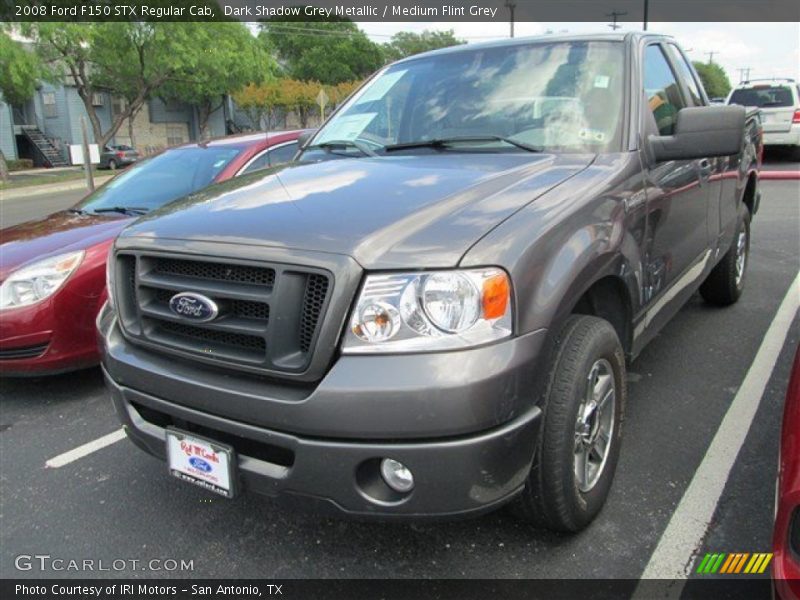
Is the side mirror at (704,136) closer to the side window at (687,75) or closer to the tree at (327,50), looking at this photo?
the side window at (687,75)

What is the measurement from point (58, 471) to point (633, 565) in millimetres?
2648

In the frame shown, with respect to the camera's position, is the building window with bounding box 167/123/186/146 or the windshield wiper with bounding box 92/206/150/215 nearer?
the windshield wiper with bounding box 92/206/150/215

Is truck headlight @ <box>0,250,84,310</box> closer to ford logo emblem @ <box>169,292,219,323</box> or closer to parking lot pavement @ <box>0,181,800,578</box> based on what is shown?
parking lot pavement @ <box>0,181,800,578</box>

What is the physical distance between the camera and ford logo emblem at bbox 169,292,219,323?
2162 millimetres

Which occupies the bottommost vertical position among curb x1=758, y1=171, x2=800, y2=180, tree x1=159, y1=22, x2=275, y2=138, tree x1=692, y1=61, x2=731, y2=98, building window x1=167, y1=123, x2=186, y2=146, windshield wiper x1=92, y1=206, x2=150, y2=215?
curb x1=758, y1=171, x2=800, y2=180

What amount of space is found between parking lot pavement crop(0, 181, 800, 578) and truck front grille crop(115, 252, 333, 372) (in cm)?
79

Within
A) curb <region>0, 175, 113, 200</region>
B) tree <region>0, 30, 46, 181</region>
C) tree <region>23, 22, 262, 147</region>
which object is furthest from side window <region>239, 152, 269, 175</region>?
tree <region>23, 22, 262, 147</region>

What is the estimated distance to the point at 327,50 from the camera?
64.0m

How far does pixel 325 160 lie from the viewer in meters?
3.27

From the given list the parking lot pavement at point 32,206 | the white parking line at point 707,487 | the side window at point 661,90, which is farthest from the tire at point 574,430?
the parking lot pavement at point 32,206

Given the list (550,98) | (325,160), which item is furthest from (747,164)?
(325,160)

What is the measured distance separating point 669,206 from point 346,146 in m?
1.59

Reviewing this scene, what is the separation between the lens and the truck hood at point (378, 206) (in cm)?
204

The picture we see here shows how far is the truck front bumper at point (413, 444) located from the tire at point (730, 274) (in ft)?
11.3
